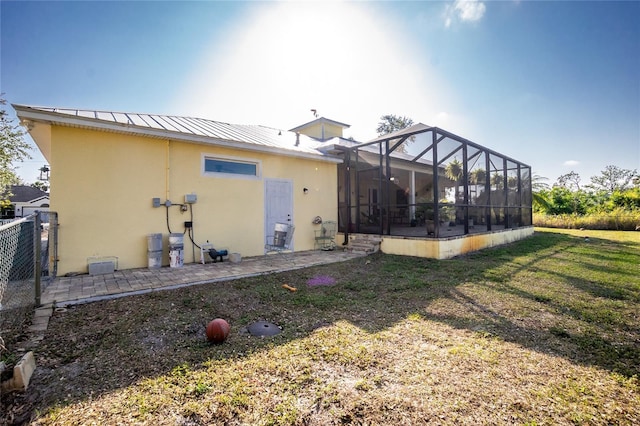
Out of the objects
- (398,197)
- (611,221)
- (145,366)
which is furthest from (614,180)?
(145,366)

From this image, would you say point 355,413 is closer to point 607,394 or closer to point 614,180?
point 607,394

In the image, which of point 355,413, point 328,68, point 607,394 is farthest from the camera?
point 328,68

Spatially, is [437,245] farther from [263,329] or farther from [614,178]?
[614,178]

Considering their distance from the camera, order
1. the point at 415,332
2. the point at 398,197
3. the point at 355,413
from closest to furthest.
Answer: the point at 355,413 → the point at 415,332 → the point at 398,197

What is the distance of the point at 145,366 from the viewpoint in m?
2.35

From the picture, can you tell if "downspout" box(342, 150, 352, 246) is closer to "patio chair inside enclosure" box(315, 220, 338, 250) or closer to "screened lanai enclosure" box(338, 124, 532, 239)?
"screened lanai enclosure" box(338, 124, 532, 239)

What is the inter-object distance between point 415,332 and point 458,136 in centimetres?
694

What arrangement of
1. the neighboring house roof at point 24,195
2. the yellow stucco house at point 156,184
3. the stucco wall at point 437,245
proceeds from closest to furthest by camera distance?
the yellow stucco house at point 156,184 → the stucco wall at point 437,245 → the neighboring house roof at point 24,195

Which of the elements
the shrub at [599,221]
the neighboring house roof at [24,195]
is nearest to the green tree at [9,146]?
the neighboring house roof at [24,195]

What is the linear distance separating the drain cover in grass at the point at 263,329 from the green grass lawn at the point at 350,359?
0.40 ft

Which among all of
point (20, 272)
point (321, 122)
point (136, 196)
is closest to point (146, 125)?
point (136, 196)

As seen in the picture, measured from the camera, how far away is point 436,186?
7.12m

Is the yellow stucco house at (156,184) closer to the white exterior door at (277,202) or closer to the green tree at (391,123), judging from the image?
the white exterior door at (277,202)

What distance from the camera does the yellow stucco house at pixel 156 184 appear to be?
5160mm
